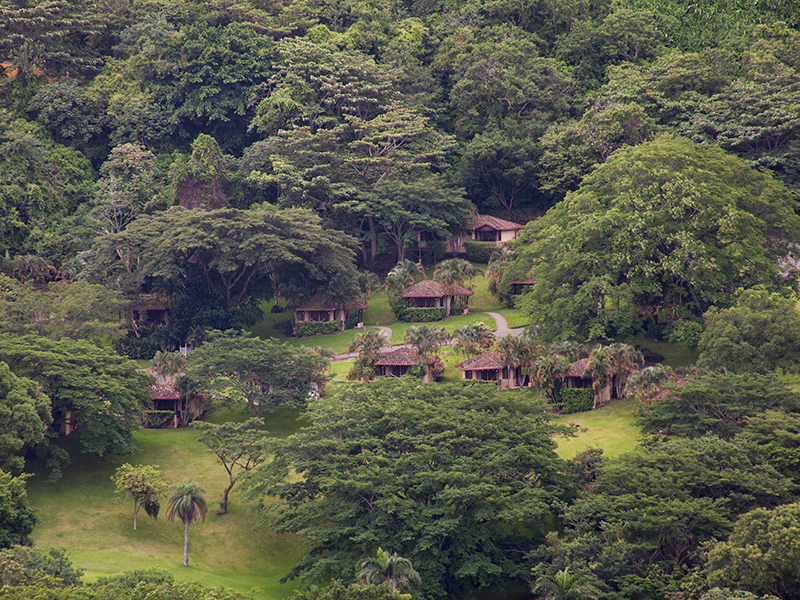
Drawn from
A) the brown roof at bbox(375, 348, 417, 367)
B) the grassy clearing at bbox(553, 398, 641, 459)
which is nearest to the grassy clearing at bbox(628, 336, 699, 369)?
the grassy clearing at bbox(553, 398, 641, 459)

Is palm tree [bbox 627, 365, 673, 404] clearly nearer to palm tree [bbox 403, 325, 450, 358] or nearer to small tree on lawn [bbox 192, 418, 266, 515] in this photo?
palm tree [bbox 403, 325, 450, 358]

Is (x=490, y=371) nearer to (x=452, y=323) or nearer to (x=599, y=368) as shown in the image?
(x=599, y=368)

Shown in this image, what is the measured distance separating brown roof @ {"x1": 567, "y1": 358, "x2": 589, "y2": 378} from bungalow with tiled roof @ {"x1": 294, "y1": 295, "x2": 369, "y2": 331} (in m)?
26.0

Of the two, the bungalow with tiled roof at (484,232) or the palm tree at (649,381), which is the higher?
the bungalow with tiled roof at (484,232)

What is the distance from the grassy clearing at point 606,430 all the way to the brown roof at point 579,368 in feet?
9.00

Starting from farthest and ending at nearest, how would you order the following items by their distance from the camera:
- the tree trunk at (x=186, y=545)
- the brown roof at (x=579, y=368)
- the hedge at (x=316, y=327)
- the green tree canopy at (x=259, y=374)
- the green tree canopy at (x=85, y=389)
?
the hedge at (x=316, y=327)
the green tree canopy at (x=259, y=374)
the brown roof at (x=579, y=368)
the green tree canopy at (x=85, y=389)
the tree trunk at (x=186, y=545)

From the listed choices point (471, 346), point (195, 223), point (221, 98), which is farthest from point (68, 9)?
point (471, 346)

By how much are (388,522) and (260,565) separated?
970 cm

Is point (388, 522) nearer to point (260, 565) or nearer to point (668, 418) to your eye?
point (260, 565)

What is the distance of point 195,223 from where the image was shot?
79.9m

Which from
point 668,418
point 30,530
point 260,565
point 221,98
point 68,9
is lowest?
point 260,565

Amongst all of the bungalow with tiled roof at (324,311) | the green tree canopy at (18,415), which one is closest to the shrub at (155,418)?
the green tree canopy at (18,415)

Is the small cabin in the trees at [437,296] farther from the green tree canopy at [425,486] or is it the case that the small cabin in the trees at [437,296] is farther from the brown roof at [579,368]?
the green tree canopy at [425,486]

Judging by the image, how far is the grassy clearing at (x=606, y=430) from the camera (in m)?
55.0
